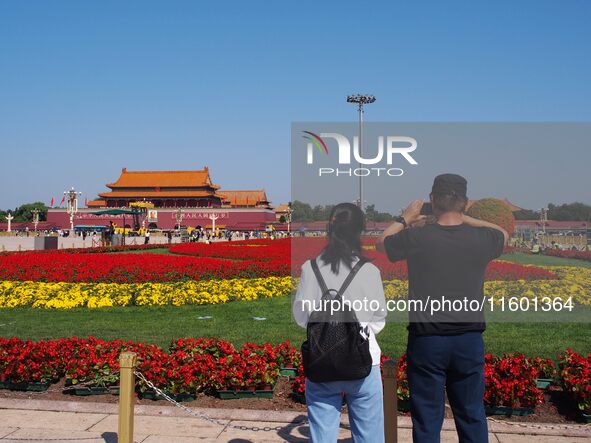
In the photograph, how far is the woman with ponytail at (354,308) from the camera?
274cm

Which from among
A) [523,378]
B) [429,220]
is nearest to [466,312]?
[429,220]

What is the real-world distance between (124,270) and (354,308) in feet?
38.6

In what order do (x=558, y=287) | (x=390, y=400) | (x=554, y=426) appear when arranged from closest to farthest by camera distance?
(x=390, y=400) < (x=554, y=426) < (x=558, y=287)

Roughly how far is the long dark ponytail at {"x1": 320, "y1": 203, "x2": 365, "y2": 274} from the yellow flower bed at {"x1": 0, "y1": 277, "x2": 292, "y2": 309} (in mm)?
8024

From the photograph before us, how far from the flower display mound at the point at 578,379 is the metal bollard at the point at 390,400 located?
5.76 feet

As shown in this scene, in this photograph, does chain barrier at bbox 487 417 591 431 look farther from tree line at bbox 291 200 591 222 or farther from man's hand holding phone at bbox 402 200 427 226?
man's hand holding phone at bbox 402 200 427 226

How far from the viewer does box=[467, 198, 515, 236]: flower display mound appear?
11.3 feet

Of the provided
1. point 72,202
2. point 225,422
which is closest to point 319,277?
point 225,422

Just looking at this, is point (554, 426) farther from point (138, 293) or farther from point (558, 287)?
point (138, 293)

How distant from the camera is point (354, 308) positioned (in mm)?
2729

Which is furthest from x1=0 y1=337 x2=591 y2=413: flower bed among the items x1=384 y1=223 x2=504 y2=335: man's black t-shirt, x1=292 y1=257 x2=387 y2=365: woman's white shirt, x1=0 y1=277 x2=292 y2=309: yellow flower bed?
x1=0 y1=277 x2=292 y2=309: yellow flower bed

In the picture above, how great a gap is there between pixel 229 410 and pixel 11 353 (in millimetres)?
2068

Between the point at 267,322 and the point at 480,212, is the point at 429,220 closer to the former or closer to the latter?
the point at 480,212

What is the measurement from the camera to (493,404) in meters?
4.54
